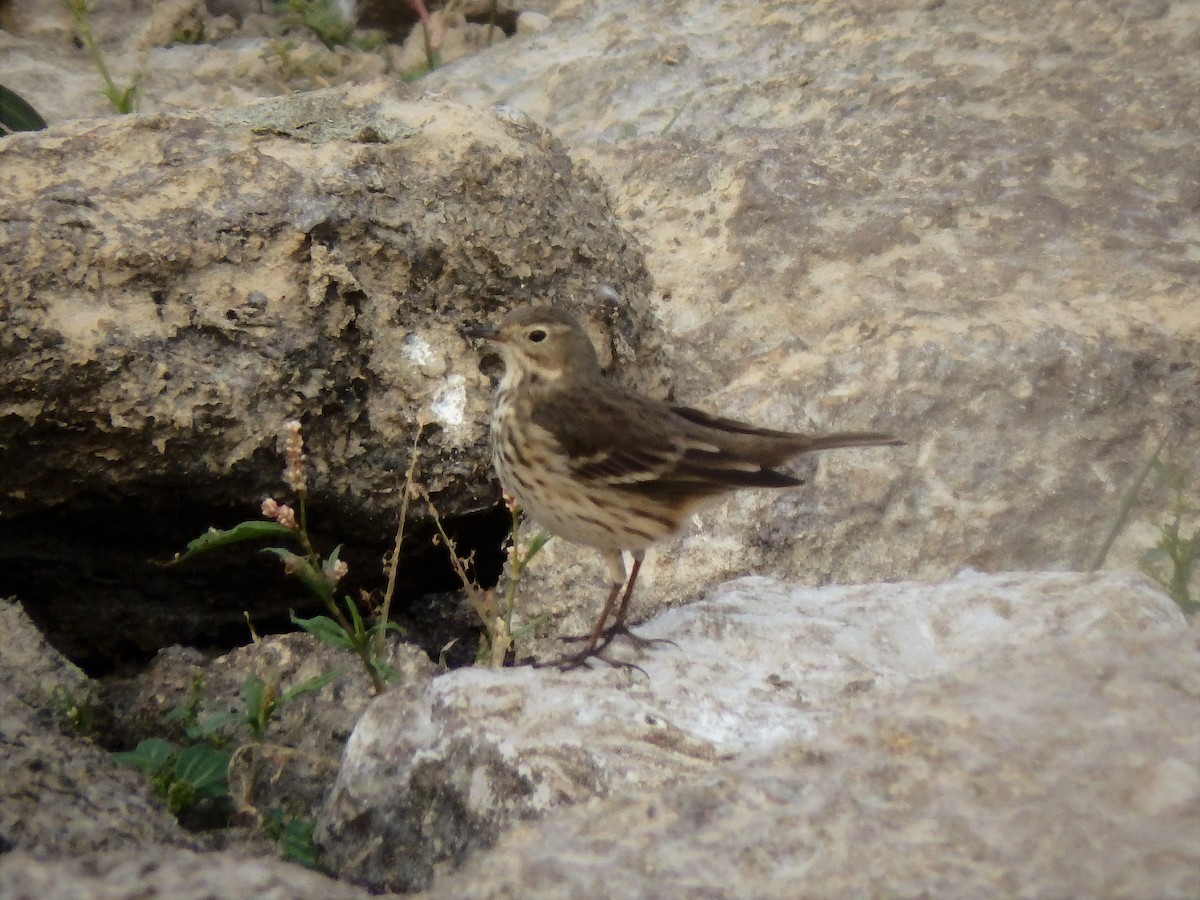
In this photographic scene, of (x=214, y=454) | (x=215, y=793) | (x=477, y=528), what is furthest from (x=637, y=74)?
(x=215, y=793)

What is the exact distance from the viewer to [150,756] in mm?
3383

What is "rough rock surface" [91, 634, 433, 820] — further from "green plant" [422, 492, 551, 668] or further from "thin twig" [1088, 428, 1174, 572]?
"thin twig" [1088, 428, 1174, 572]

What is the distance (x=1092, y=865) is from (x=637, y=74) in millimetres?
5580

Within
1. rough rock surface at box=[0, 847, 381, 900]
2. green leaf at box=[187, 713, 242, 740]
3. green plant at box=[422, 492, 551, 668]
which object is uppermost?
rough rock surface at box=[0, 847, 381, 900]

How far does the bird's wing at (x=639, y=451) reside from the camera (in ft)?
12.5

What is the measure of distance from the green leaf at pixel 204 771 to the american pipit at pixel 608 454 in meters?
1.05

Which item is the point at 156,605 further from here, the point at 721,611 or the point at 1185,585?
the point at 1185,585

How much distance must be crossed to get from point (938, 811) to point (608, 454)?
2025mm

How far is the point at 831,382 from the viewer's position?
4820 mm

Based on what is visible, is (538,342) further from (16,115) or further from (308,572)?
(16,115)

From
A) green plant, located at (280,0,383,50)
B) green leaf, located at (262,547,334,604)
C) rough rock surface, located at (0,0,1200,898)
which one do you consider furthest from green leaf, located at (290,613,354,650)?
green plant, located at (280,0,383,50)

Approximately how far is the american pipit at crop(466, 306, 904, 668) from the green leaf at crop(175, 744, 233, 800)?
3.44 feet

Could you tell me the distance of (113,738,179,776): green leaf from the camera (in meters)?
3.33

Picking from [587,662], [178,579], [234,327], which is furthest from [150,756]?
[234,327]
